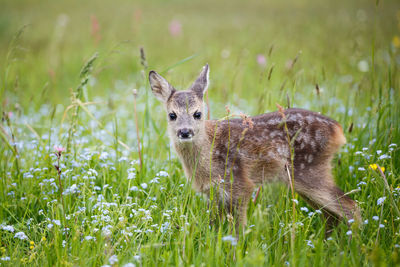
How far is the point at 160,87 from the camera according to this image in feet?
15.8

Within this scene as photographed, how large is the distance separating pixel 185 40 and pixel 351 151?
966 centimetres

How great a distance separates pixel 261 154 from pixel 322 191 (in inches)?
29.6

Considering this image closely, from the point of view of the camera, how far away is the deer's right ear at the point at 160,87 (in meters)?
4.64

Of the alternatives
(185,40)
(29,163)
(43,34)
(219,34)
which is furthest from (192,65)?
→ (29,163)

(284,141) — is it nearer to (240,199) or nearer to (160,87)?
(240,199)

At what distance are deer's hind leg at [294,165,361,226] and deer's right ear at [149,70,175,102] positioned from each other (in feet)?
6.03

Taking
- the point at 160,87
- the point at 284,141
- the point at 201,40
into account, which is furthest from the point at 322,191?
the point at 201,40

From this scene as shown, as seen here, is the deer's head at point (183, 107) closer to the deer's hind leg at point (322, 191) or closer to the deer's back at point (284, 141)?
the deer's back at point (284, 141)

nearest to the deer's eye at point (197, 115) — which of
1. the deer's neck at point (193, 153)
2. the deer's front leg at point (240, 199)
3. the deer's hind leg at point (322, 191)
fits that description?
the deer's neck at point (193, 153)

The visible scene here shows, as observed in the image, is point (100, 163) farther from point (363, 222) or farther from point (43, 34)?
point (43, 34)

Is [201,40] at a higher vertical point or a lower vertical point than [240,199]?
higher

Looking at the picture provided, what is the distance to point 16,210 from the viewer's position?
3926 mm

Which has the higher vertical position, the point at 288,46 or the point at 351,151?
the point at 288,46

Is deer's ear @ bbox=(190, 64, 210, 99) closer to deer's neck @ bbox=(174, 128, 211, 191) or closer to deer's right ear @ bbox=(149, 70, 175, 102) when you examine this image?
deer's right ear @ bbox=(149, 70, 175, 102)
